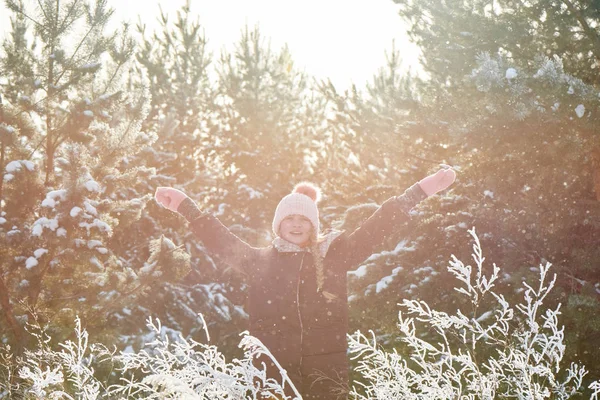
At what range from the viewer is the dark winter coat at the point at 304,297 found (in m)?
2.81

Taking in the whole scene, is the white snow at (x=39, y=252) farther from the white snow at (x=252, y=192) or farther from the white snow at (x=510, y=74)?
the white snow at (x=252, y=192)

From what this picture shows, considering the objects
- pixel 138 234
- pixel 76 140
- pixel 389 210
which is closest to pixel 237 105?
pixel 138 234

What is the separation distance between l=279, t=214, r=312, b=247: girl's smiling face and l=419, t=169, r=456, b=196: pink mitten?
0.76m

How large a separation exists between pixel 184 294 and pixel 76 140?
160 inches

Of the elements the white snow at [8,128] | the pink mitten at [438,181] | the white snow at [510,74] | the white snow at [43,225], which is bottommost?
the pink mitten at [438,181]

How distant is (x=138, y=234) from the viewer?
31.6 ft

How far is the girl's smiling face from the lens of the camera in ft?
10.2

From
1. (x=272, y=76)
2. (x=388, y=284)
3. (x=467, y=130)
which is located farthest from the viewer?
(x=272, y=76)

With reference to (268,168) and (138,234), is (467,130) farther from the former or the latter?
(268,168)

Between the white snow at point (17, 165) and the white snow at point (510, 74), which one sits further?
the white snow at point (17, 165)

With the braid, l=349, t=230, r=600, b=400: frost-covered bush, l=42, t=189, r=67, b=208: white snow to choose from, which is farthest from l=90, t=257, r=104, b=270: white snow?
l=349, t=230, r=600, b=400: frost-covered bush

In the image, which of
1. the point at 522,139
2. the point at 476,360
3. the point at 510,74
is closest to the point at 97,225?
the point at 510,74

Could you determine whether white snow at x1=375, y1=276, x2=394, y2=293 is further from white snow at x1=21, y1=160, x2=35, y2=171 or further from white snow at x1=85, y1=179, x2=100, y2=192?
white snow at x1=21, y1=160, x2=35, y2=171

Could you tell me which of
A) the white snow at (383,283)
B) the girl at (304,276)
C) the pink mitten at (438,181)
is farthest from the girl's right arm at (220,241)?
the white snow at (383,283)
